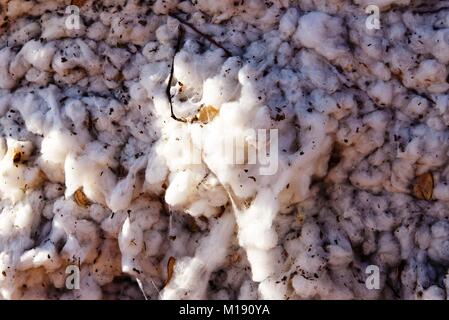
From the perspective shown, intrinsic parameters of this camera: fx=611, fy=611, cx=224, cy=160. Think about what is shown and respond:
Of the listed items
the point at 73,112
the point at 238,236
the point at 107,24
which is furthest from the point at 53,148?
the point at 238,236

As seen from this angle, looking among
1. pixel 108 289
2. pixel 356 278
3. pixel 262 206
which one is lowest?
pixel 108 289

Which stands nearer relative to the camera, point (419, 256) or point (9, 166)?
point (419, 256)

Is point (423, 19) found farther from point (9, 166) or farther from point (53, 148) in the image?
point (9, 166)

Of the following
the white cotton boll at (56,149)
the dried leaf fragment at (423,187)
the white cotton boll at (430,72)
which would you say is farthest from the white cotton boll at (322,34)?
the white cotton boll at (56,149)

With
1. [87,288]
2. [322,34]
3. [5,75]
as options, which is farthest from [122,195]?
[322,34]

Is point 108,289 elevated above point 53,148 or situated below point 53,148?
below

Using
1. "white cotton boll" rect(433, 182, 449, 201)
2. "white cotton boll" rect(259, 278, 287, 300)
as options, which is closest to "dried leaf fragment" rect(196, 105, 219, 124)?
"white cotton boll" rect(259, 278, 287, 300)

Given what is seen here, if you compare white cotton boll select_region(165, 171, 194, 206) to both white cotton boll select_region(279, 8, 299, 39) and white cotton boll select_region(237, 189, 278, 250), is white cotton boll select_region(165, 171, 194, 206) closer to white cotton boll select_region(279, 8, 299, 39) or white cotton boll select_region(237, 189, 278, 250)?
white cotton boll select_region(237, 189, 278, 250)

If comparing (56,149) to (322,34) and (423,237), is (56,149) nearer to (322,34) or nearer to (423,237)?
(322,34)
